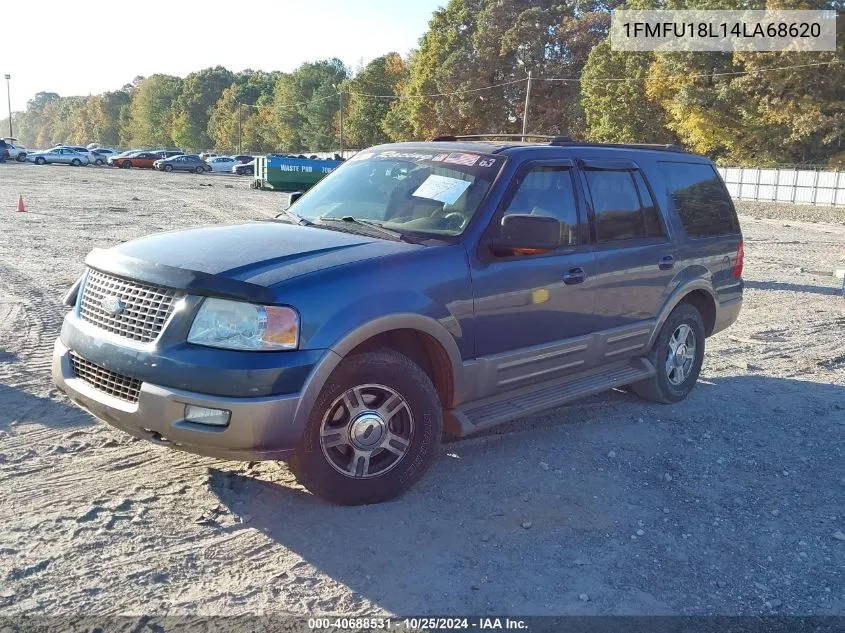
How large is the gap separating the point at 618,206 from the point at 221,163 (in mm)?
60367

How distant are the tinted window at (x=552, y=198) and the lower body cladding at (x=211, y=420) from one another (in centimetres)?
212

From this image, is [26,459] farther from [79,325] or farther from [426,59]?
[426,59]

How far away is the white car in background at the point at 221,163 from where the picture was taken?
61.8 metres

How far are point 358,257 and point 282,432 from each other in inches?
40.5

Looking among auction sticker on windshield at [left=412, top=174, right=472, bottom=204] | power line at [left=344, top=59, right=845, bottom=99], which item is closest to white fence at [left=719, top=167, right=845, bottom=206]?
power line at [left=344, top=59, right=845, bottom=99]

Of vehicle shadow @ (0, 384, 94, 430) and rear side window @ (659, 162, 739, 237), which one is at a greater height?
rear side window @ (659, 162, 739, 237)

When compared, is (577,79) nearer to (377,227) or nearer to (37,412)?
(377,227)

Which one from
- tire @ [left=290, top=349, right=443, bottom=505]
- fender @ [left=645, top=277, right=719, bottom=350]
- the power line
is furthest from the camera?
the power line

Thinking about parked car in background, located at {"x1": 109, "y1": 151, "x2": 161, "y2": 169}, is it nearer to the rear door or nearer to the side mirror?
the rear door

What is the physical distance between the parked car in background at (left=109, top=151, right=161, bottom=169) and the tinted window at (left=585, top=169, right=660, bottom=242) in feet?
197

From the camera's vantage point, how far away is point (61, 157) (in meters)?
58.5

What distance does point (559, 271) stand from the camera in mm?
5059

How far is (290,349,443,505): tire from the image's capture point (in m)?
3.96

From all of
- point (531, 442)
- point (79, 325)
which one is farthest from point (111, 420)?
point (531, 442)
